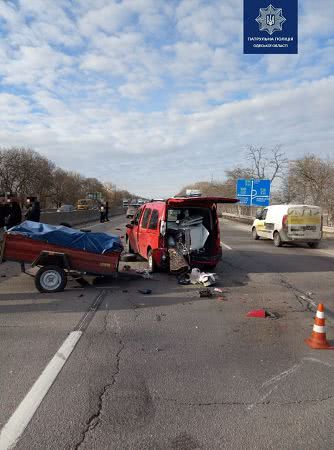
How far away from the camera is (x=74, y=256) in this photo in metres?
8.91

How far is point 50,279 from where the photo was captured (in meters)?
8.73

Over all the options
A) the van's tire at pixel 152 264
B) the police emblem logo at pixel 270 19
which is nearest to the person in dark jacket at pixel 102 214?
the van's tire at pixel 152 264

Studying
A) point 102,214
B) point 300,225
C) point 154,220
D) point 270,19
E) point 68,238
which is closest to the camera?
point 68,238

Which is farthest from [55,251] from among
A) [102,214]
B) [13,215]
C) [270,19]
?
[102,214]

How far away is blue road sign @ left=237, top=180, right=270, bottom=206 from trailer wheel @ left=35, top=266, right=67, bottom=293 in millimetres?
35663

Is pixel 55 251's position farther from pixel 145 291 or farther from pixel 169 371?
pixel 169 371

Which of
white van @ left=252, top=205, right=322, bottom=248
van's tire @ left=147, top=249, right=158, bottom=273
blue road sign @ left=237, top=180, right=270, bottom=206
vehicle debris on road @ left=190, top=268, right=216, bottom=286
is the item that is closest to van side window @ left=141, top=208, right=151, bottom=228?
van's tire @ left=147, top=249, right=158, bottom=273

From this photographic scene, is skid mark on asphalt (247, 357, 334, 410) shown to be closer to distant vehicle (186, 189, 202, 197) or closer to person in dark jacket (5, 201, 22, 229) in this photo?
distant vehicle (186, 189, 202, 197)

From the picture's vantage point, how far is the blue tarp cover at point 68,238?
29.0ft

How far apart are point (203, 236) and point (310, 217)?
370 inches

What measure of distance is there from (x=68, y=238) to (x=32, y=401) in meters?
5.35

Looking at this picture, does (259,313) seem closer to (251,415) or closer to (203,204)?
(251,415)

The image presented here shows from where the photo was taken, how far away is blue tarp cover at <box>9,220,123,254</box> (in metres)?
8.85

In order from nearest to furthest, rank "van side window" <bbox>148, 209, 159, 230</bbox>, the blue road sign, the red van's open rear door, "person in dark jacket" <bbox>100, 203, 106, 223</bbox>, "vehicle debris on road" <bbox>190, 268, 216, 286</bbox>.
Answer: "vehicle debris on road" <bbox>190, 268, 216, 286</bbox> < the red van's open rear door < "van side window" <bbox>148, 209, 159, 230</bbox> < "person in dark jacket" <bbox>100, 203, 106, 223</bbox> < the blue road sign
